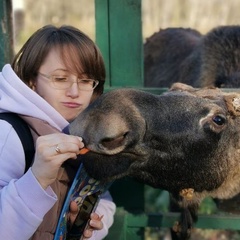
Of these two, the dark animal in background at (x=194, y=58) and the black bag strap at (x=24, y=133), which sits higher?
the black bag strap at (x=24, y=133)

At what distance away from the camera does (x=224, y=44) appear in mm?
4801

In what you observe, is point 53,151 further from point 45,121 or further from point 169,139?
point 169,139

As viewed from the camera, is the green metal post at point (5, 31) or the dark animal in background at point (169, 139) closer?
the dark animal in background at point (169, 139)

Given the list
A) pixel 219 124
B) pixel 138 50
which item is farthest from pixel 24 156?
pixel 138 50

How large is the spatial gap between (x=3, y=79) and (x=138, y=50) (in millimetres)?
1128

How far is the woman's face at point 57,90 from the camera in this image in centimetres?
276

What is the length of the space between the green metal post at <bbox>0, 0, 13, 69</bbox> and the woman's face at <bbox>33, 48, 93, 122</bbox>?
100cm

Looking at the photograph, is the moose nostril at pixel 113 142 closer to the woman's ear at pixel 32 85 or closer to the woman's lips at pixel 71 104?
the woman's lips at pixel 71 104

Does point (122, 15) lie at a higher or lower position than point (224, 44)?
higher

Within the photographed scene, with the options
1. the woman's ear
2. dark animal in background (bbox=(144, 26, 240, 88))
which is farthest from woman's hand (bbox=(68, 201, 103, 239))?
dark animal in background (bbox=(144, 26, 240, 88))

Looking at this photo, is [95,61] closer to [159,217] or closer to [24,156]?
[24,156]

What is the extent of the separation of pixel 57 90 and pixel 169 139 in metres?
0.55

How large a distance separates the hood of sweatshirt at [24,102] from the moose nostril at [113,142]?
38cm

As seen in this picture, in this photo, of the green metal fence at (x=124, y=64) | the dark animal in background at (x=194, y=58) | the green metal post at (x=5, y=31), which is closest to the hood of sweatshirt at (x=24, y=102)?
the green metal fence at (x=124, y=64)
